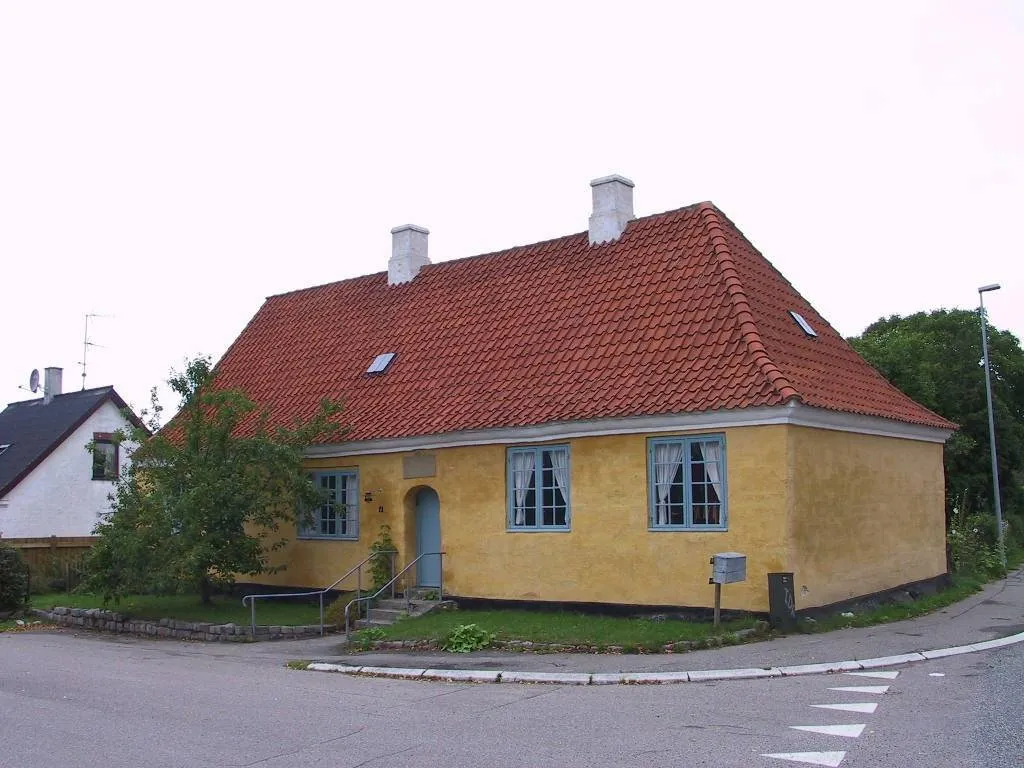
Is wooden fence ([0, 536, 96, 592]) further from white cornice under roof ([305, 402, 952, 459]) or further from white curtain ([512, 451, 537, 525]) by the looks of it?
white curtain ([512, 451, 537, 525])

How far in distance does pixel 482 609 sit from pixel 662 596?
352cm

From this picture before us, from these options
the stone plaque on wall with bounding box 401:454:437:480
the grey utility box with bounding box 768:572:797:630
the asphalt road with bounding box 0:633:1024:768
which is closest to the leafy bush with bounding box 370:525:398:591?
the stone plaque on wall with bounding box 401:454:437:480

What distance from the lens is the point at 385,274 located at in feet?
78.3

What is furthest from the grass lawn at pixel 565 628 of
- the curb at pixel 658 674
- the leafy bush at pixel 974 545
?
the leafy bush at pixel 974 545

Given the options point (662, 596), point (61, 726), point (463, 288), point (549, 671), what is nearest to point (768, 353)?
point (662, 596)

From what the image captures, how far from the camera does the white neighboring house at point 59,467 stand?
95.2 feet

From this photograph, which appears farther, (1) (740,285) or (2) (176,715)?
(1) (740,285)

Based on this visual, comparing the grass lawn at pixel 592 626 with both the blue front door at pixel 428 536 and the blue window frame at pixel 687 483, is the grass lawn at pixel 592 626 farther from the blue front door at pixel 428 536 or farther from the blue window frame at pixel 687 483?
the blue window frame at pixel 687 483

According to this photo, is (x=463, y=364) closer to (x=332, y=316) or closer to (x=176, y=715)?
(x=332, y=316)

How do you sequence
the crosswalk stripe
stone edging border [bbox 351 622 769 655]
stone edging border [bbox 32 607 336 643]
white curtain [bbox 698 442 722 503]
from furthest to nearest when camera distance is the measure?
1. stone edging border [bbox 32 607 336 643]
2. white curtain [bbox 698 442 722 503]
3. stone edging border [bbox 351 622 769 655]
4. the crosswalk stripe

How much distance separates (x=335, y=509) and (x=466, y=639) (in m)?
5.88

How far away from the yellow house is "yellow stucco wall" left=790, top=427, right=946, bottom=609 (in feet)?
0.16

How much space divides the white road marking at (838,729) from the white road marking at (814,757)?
2.13 feet

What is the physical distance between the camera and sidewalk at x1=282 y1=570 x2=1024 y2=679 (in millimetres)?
12016
